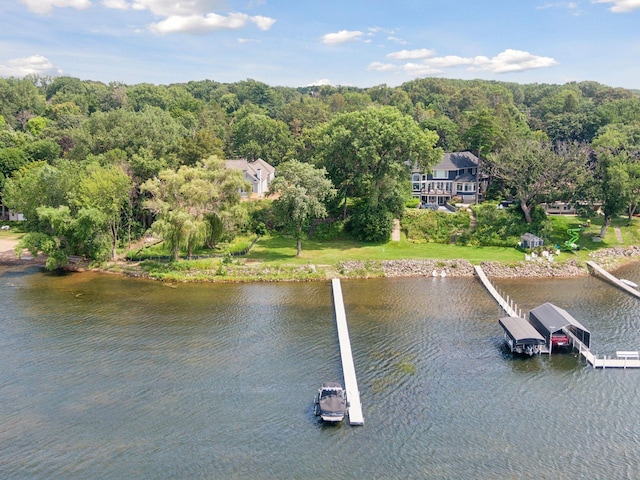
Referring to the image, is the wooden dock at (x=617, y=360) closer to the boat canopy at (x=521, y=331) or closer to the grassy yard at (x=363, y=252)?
the boat canopy at (x=521, y=331)

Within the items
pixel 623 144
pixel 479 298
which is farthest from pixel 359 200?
pixel 623 144

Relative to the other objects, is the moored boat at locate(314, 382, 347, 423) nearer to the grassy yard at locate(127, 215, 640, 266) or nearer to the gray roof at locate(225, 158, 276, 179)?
the grassy yard at locate(127, 215, 640, 266)

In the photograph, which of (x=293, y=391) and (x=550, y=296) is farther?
(x=550, y=296)

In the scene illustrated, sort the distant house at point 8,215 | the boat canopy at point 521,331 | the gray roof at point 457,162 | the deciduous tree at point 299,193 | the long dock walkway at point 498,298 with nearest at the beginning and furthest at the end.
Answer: the boat canopy at point 521,331 < the long dock walkway at point 498,298 < the deciduous tree at point 299,193 < the distant house at point 8,215 < the gray roof at point 457,162

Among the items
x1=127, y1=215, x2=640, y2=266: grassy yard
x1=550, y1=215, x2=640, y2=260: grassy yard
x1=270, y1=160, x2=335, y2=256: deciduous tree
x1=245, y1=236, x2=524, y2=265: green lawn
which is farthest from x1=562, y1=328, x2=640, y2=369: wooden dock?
x1=270, y1=160, x2=335, y2=256: deciduous tree

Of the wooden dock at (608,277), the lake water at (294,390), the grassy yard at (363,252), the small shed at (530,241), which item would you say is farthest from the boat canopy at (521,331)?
the small shed at (530,241)

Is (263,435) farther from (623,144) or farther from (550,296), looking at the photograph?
Answer: (623,144)
